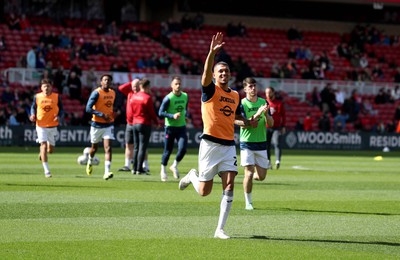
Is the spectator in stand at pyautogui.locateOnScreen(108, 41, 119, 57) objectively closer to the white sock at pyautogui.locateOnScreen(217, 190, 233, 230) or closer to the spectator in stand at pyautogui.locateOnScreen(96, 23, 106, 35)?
the spectator in stand at pyautogui.locateOnScreen(96, 23, 106, 35)

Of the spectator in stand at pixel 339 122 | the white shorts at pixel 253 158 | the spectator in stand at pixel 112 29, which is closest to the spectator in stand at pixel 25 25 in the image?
the spectator in stand at pixel 112 29

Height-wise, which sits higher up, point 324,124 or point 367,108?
point 367,108

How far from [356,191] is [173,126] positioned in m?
4.91

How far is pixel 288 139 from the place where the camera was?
47.2m

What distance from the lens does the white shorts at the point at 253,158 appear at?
1752cm

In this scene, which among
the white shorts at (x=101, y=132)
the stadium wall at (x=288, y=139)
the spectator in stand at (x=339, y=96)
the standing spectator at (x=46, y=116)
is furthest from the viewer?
the spectator in stand at (x=339, y=96)

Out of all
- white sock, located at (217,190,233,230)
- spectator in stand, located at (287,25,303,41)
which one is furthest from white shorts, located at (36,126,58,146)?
spectator in stand, located at (287,25,303,41)

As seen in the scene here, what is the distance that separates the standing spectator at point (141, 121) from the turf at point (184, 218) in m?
0.64

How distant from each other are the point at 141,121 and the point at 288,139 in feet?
73.7

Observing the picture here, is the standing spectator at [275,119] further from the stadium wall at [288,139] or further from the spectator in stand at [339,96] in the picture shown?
the spectator in stand at [339,96]

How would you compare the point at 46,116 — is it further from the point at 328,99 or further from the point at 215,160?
the point at 328,99

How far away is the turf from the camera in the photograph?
12078 millimetres

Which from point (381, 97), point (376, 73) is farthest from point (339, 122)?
point (376, 73)

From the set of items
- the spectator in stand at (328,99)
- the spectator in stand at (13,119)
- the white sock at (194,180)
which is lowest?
the spectator in stand at (13,119)
